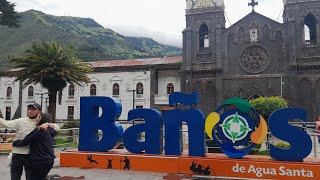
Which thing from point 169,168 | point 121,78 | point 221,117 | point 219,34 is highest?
point 219,34

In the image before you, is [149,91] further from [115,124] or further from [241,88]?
→ [115,124]

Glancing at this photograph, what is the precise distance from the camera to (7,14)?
2436 cm

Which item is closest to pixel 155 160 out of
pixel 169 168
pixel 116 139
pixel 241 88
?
pixel 169 168

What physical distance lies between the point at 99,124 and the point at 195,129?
11.1ft

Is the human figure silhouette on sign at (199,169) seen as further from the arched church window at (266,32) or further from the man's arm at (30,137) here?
the arched church window at (266,32)

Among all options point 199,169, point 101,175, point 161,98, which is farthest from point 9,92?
point 199,169

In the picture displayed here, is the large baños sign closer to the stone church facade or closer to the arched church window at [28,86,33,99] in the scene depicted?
the stone church facade

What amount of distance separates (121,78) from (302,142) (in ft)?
103

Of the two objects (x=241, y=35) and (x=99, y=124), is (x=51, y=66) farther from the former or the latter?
(x=241, y=35)

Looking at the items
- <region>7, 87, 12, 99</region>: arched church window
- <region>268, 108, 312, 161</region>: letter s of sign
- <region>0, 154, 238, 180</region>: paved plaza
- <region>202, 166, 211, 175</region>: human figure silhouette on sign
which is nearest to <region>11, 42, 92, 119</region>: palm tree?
<region>0, 154, 238, 180</region>: paved plaza

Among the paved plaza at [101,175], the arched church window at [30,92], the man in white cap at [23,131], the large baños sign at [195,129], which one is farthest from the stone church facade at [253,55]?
the man in white cap at [23,131]

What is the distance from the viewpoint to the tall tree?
24.2 meters

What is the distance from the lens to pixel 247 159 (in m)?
9.16

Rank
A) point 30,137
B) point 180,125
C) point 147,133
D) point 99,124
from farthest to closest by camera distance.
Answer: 1. point 99,124
2. point 147,133
3. point 180,125
4. point 30,137
